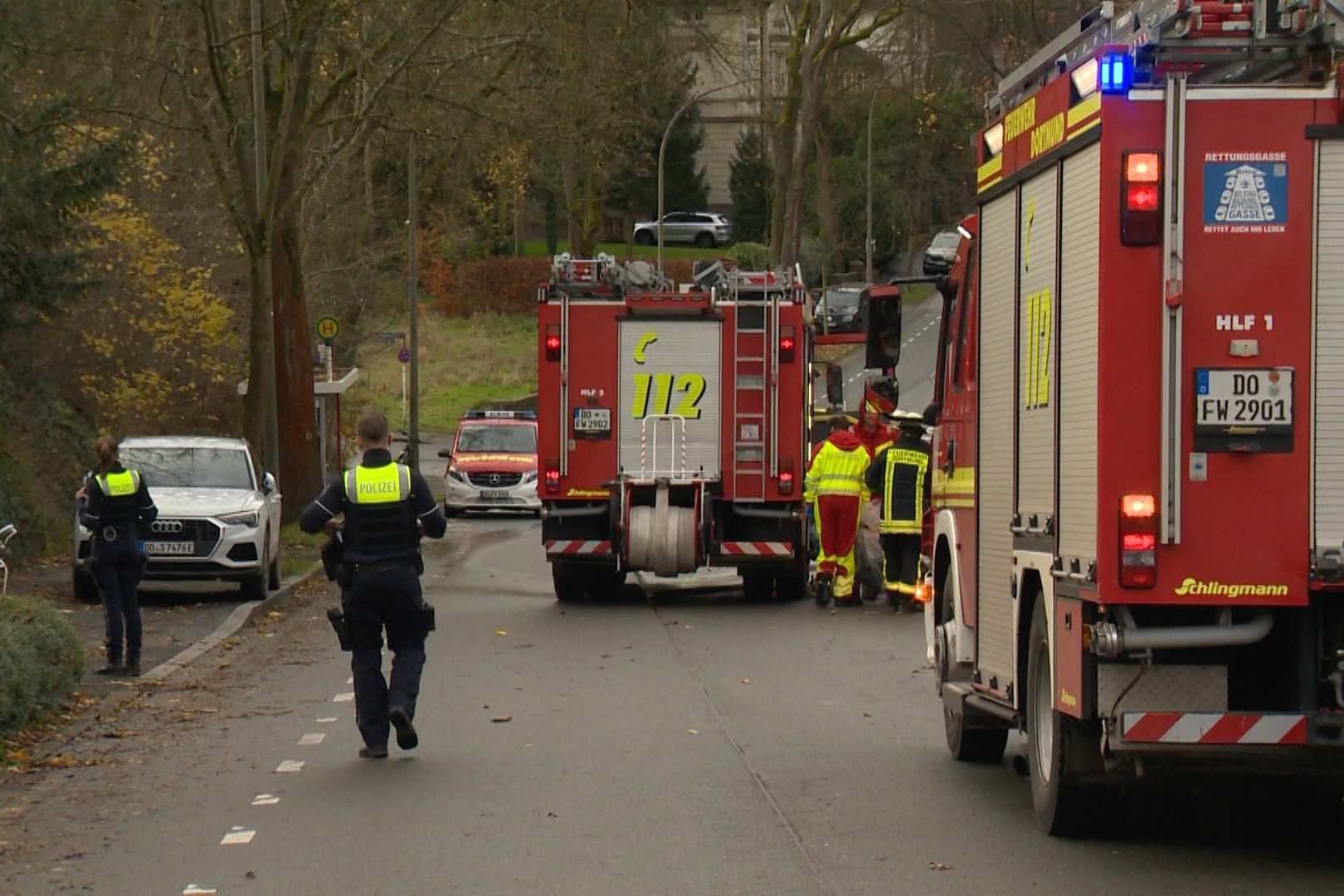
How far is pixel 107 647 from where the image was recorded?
15.3 meters

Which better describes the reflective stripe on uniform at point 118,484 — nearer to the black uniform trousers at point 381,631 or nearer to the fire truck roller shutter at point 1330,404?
the black uniform trousers at point 381,631

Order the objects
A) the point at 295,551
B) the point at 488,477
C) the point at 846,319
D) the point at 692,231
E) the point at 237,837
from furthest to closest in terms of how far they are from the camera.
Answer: the point at 692,231 < the point at 488,477 < the point at 295,551 < the point at 846,319 < the point at 237,837

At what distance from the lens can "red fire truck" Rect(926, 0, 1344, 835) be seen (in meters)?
7.46

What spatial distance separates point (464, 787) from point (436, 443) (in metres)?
46.3

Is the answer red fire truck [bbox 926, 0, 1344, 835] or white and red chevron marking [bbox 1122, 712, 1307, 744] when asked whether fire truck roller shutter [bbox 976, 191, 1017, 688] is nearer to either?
red fire truck [bbox 926, 0, 1344, 835]

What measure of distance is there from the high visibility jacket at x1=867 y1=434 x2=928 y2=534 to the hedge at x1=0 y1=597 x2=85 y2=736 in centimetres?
820

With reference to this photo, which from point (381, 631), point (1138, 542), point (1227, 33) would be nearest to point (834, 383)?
point (381, 631)

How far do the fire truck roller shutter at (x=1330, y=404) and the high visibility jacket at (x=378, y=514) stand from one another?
17.3 ft

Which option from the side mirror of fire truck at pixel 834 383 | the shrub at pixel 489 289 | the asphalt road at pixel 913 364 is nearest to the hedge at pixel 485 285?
the shrub at pixel 489 289

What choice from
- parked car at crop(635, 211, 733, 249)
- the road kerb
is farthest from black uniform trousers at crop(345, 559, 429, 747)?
parked car at crop(635, 211, 733, 249)

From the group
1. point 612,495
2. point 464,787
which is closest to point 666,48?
point 612,495

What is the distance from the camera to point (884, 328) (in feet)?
37.6

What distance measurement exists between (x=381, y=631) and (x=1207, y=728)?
4.97 m

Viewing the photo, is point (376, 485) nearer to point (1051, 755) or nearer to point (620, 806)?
point (620, 806)
